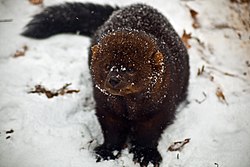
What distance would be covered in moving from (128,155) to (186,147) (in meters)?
0.61

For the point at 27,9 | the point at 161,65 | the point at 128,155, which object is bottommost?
the point at 128,155

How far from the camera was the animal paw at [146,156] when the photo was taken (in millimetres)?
3898

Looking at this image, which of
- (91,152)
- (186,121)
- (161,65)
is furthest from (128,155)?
(161,65)

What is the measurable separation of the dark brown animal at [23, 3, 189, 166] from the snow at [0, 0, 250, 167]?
7.4 inches

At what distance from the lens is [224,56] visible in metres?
5.34

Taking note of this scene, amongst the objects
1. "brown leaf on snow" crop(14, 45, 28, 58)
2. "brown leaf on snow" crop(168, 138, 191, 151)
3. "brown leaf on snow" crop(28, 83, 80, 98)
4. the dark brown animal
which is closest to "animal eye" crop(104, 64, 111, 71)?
the dark brown animal

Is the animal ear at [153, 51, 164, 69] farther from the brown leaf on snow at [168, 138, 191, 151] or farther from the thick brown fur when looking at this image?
the brown leaf on snow at [168, 138, 191, 151]

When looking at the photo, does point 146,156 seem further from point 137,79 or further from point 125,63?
point 125,63

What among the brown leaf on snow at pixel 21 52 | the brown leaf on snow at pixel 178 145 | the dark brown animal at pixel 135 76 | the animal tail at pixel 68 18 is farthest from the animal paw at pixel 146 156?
the brown leaf on snow at pixel 21 52

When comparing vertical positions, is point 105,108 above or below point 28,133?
above

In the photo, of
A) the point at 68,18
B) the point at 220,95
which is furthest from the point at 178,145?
the point at 68,18

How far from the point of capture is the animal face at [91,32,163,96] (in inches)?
123

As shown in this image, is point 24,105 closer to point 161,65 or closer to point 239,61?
point 161,65

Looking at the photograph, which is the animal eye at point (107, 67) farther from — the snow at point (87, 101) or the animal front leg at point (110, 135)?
the snow at point (87, 101)
